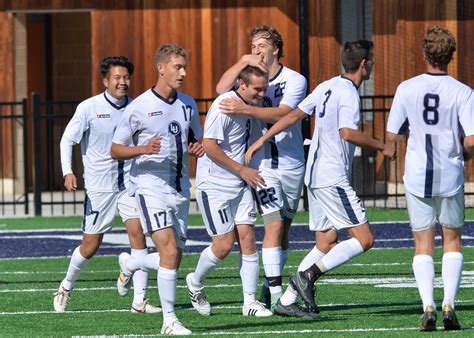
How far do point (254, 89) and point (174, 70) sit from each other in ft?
3.00

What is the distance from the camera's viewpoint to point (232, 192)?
11.0m

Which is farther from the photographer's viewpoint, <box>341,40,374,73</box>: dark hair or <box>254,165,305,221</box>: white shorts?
<box>254,165,305,221</box>: white shorts

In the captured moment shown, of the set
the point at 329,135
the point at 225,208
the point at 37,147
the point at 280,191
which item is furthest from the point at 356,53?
the point at 37,147

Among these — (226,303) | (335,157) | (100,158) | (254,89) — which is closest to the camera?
(335,157)

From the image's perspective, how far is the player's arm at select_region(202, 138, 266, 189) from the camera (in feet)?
35.2

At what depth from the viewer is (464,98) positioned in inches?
386

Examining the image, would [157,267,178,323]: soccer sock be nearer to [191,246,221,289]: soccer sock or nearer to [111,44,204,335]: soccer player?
[111,44,204,335]: soccer player

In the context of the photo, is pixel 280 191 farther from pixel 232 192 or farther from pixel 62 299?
pixel 62 299

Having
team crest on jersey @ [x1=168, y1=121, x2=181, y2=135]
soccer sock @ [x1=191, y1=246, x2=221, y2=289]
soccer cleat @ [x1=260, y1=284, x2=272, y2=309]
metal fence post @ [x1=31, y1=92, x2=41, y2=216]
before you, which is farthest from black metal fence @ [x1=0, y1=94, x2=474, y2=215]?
team crest on jersey @ [x1=168, y1=121, x2=181, y2=135]

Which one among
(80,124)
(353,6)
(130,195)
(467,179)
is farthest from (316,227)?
(353,6)

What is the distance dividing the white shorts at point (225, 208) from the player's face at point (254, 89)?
65 centimetres

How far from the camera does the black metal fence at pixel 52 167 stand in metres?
22.1

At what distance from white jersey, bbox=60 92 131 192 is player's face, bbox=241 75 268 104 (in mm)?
1589

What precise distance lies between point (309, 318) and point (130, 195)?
154cm
